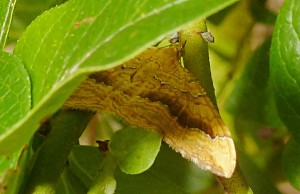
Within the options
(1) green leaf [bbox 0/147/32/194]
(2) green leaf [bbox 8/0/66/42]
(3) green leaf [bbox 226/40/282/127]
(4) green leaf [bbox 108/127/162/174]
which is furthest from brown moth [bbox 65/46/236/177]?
(3) green leaf [bbox 226/40/282/127]

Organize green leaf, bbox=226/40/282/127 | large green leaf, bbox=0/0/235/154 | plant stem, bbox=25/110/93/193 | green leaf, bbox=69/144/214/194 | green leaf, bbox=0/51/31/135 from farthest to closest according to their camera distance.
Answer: green leaf, bbox=226/40/282/127 → green leaf, bbox=69/144/214/194 → plant stem, bbox=25/110/93/193 → green leaf, bbox=0/51/31/135 → large green leaf, bbox=0/0/235/154

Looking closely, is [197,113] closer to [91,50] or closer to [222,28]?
[91,50]

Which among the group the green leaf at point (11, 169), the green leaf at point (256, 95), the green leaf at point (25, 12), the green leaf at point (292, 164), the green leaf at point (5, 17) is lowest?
the green leaf at point (256, 95)

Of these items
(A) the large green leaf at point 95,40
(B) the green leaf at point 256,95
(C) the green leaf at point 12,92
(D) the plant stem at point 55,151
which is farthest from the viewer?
(B) the green leaf at point 256,95

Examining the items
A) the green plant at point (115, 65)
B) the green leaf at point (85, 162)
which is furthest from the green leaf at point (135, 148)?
the green leaf at point (85, 162)

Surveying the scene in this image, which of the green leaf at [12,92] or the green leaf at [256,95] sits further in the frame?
the green leaf at [256,95]

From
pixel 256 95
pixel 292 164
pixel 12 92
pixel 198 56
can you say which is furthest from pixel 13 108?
pixel 256 95

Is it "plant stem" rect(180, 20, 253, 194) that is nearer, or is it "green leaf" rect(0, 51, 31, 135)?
"green leaf" rect(0, 51, 31, 135)

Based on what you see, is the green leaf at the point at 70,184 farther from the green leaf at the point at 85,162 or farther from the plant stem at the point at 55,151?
the plant stem at the point at 55,151

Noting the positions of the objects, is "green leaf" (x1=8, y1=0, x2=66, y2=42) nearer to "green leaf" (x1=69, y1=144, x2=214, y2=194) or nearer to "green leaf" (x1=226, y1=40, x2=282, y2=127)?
"green leaf" (x1=69, y1=144, x2=214, y2=194)
